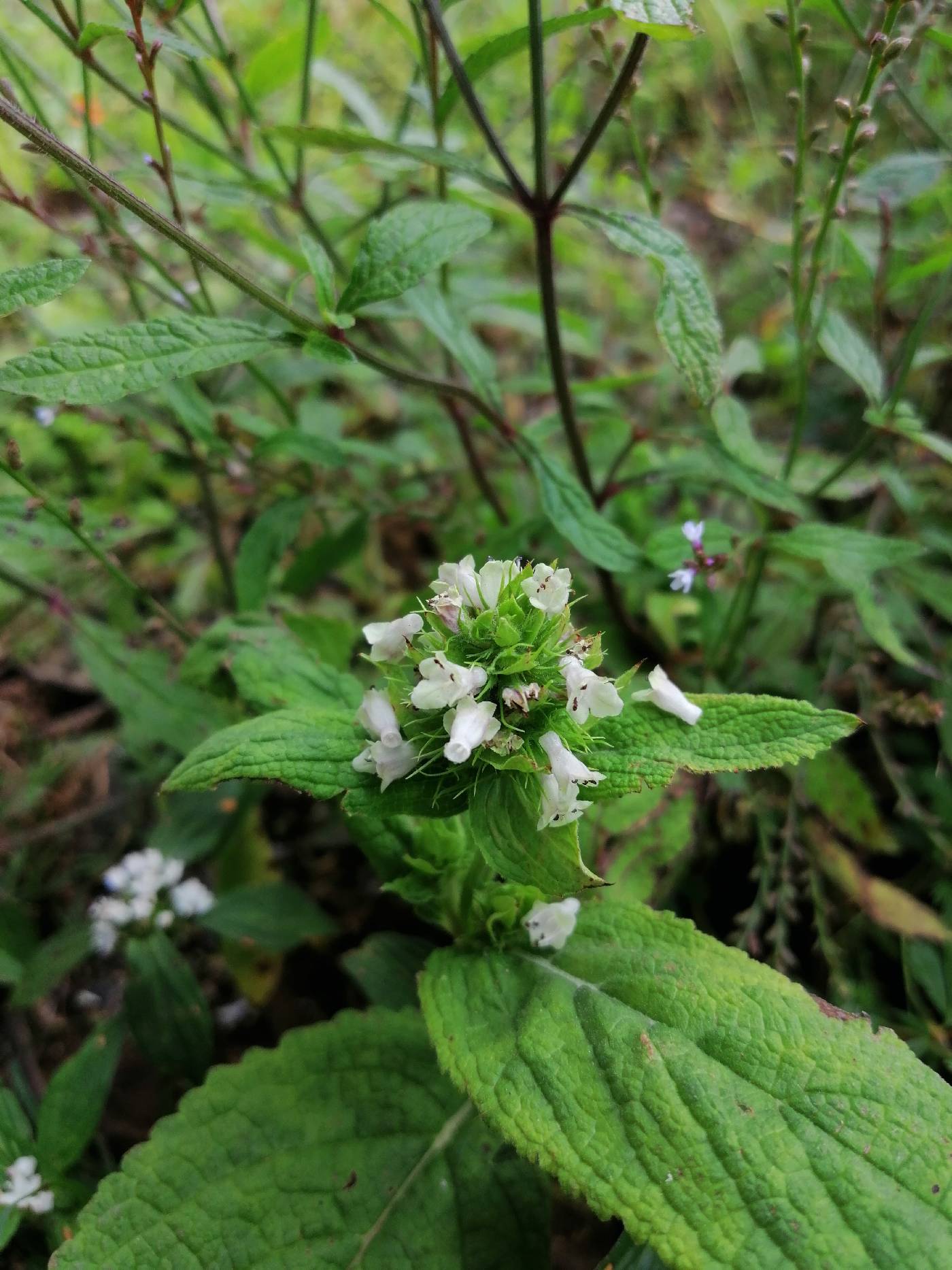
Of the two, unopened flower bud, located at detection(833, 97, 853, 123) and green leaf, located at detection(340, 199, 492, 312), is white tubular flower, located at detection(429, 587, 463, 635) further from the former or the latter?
unopened flower bud, located at detection(833, 97, 853, 123)

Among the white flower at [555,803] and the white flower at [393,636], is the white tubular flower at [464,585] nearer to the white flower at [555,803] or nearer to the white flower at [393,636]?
the white flower at [393,636]

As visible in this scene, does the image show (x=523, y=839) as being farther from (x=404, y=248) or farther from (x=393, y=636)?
(x=404, y=248)

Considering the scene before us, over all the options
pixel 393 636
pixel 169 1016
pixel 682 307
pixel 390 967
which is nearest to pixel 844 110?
pixel 682 307

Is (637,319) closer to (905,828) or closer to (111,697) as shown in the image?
(905,828)

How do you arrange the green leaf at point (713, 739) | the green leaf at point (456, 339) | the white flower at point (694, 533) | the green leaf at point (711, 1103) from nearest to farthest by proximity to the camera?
the green leaf at point (711, 1103) → the green leaf at point (713, 739) → the white flower at point (694, 533) → the green leaf at point (456, 339)

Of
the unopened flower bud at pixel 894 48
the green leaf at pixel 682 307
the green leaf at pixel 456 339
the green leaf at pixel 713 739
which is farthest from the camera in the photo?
the green leaf at pixel 456 339

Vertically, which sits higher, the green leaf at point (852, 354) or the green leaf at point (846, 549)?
the green leaf at point (852, 354)

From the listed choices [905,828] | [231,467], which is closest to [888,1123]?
[905,828]

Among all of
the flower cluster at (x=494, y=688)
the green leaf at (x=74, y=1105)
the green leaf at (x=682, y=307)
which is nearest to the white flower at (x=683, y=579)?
the green leaf at (x=682, y=307)
